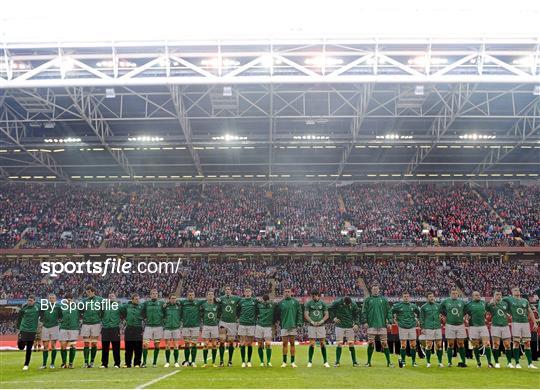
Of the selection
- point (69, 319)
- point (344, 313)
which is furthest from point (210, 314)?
point (69, 319)

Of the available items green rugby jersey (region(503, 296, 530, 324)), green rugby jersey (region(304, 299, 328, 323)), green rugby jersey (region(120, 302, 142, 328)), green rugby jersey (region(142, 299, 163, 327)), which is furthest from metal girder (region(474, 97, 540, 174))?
green rugby jersey (region(120, 302, 142, 328))

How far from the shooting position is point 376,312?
14.2m

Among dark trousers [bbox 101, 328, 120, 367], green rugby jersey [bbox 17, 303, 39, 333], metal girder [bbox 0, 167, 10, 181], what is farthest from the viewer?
metal girder [bbox 0, 167, 10, 181]

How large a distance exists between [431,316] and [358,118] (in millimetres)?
20696

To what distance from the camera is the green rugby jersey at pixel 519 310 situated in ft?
45.4

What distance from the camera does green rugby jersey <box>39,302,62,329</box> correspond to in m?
14.7

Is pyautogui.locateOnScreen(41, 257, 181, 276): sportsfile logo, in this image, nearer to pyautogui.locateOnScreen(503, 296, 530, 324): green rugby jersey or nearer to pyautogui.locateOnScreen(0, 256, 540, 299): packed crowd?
pyautogui.locateOnScreen(0, 256, 540, 299): packed crowd

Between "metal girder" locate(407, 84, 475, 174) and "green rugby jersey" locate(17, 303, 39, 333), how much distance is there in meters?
23.8

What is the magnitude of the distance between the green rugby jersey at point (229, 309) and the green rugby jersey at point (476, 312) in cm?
590

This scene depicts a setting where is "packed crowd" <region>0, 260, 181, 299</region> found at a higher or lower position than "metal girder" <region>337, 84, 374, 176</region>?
lower

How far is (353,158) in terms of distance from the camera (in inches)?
1689

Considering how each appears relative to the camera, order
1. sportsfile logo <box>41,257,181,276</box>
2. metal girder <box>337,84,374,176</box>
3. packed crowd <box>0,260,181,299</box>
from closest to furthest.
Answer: metal girder <box>337,84,374,176</box>, packed crowd <box>0,260,181,299</box>, sportsfile logo <box>41,257,181,276</box>

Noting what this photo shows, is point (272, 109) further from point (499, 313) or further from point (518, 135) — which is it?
point (499, 313)

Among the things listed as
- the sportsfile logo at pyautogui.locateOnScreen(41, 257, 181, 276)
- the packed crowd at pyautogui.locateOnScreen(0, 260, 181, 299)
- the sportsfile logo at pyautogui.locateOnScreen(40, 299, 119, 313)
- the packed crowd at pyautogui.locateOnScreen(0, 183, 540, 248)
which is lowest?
the sportsfile logo at pyautogui.locateOnScreen(40, 299, 119, 313)
